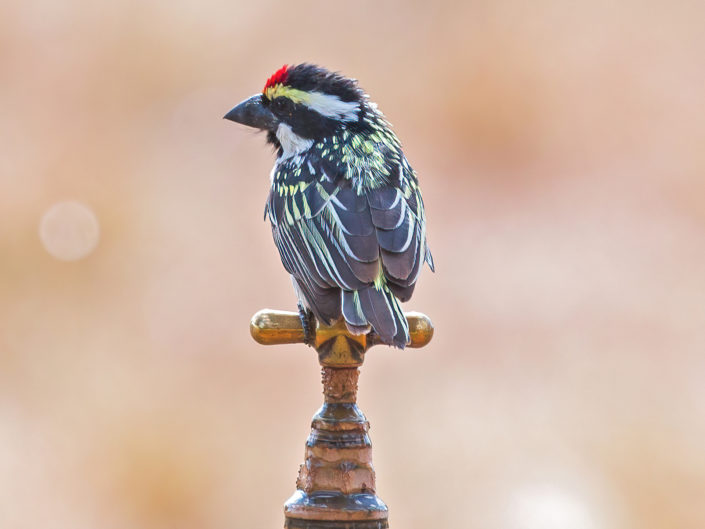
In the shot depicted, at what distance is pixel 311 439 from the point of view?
215cm

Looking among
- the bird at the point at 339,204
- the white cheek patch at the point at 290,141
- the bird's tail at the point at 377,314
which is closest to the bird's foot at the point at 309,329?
the bird at the point at 339,204

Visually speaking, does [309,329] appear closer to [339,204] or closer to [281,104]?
[339,204]

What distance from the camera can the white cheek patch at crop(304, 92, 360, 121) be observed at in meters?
3.02

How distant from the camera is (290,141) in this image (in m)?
3.13

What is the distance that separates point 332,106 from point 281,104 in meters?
0.18

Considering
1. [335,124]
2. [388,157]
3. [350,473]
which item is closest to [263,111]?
[335,124]

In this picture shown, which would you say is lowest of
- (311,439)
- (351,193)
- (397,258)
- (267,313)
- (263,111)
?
(311,439)

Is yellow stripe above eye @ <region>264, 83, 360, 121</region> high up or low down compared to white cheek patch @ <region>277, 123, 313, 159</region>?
up

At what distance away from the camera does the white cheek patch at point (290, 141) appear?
3092mm

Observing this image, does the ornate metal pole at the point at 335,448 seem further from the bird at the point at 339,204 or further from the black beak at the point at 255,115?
the black beak at the point at 255,115

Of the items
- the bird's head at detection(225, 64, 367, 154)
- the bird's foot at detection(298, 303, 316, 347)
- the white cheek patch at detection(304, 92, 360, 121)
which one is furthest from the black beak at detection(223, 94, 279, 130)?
the bird's foot at detection(298, 303, 316, 347)

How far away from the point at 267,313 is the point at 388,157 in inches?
Answer: 35.4

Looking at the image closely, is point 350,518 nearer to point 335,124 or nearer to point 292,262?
point 292,262

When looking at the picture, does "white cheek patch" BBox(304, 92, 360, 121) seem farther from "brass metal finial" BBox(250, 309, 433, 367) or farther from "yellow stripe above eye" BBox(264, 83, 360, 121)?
"brass metal finial" BBox(250, 309, 433, 367)
